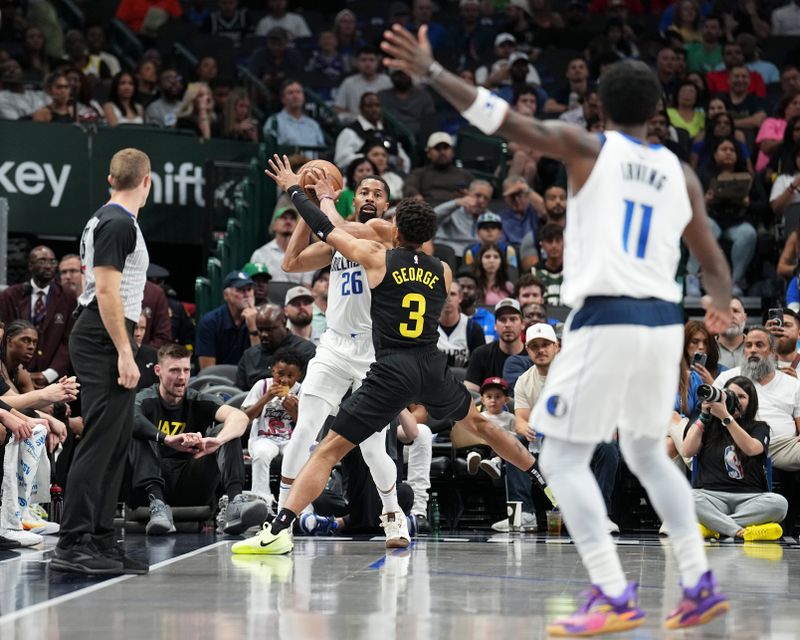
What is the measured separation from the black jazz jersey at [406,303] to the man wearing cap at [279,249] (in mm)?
5881

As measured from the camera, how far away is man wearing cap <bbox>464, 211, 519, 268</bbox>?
1414cm

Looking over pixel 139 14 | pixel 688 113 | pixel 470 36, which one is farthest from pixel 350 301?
pixel 139 14

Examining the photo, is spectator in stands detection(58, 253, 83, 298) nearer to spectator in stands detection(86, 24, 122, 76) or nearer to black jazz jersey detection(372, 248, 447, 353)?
black jazz jersey detection(372, 248, 447, 353)

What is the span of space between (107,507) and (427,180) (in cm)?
907

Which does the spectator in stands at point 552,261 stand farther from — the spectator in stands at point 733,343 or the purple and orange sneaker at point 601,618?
the purple and orange sneaker at point 601,618

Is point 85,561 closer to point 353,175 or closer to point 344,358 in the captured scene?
point 344,358

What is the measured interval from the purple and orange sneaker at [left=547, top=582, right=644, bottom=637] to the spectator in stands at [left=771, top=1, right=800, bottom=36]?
16663 millimetres

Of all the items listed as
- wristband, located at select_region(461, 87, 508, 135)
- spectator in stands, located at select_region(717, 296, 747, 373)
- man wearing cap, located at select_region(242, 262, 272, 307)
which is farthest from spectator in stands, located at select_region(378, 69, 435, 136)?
wristband, located at select_region(461, 87, 508, 135)

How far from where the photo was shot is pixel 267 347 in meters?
11.9

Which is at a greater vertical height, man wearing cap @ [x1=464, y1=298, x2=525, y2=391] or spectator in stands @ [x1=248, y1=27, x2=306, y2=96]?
spectator in stands @ [x1=248, y1=27, x2=306, y2=96]

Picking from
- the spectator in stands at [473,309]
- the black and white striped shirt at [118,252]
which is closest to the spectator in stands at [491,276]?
the spectator in stands at [473,309]

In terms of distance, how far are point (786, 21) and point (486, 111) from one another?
16550 mm

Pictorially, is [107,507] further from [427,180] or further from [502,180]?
[502,180]

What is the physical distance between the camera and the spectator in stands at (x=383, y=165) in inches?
608
